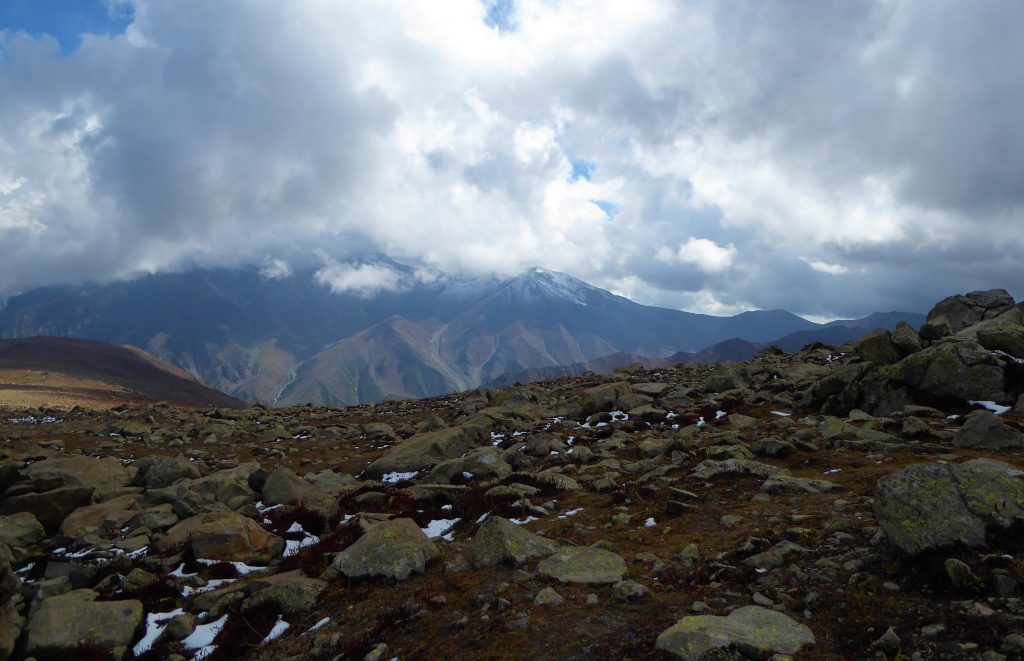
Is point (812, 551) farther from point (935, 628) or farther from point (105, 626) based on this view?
point (105, 626)

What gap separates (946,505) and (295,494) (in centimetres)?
1808

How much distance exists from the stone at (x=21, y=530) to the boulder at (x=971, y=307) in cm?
4213

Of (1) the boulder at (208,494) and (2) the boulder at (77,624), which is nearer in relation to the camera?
(2) the boulder at (77,624)

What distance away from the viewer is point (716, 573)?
28.0ft

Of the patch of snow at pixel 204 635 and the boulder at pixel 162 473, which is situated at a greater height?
the boulder at pixel 162 473

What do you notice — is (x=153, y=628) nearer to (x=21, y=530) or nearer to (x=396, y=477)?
(x=21, y=530)

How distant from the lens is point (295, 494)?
58.6 feet

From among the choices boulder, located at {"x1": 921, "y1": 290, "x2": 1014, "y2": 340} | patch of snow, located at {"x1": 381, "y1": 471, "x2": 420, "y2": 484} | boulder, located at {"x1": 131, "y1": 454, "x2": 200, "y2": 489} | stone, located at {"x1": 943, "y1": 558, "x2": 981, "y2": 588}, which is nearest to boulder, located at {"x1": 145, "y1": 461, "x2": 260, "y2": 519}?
boulder, located at {"x1": 131, "y1": 454, "x2": 200, "y2": 489}

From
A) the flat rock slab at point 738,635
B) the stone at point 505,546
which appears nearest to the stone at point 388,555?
the stone at point 505,546

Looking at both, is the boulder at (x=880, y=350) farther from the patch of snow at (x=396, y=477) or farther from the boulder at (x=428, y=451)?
the patch of snow at (x=396, y=477)

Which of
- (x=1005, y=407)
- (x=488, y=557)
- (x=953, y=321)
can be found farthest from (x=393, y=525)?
(x=953, y=321)

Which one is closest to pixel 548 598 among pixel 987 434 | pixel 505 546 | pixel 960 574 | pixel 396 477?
pixel 505 546

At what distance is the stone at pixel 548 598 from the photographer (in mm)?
8250

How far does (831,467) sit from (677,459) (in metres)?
4.66
